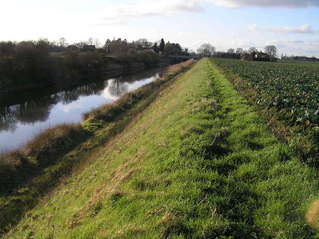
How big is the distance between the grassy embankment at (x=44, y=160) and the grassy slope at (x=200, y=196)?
1.49 meters

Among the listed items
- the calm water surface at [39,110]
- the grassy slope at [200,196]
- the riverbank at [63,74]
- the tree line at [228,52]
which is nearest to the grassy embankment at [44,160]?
the grassy slope at [200,196]

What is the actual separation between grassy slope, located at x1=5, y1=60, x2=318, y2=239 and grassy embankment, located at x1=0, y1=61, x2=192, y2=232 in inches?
58.8

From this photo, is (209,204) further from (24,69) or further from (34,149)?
(24,69)

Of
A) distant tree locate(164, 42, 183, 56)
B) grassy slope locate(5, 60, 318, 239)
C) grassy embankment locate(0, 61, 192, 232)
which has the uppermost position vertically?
distant tree locate(164, 42, 183, 56)

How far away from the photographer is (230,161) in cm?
634

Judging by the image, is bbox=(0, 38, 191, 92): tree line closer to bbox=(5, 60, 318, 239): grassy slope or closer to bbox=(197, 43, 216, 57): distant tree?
bbox=(5, 60, 318, 239): grassy slope

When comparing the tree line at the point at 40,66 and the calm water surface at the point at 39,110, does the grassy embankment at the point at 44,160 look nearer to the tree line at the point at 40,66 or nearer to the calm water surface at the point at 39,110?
the calm water surface at the point at 39,110

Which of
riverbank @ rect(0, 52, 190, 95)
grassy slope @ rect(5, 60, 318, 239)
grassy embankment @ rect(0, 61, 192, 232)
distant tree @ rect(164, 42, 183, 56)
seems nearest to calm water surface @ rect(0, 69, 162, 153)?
grassy embankment @ rect(0, 61, 192, 232)

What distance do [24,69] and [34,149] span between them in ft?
112

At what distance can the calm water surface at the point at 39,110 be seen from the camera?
1884cm

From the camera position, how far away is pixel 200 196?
15.6ft

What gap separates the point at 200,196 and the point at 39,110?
87.8ft

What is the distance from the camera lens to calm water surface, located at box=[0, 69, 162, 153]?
18.8m

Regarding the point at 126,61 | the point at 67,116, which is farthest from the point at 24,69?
the point at 126,61
